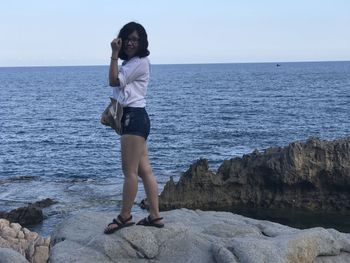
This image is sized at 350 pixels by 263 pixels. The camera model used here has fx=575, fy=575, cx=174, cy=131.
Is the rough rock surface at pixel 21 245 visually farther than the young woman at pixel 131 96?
Yes

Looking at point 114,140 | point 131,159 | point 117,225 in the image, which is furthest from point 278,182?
point 114,140

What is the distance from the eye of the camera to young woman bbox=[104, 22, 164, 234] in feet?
26.1

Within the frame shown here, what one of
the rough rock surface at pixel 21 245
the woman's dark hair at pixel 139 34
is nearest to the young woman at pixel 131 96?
the woman's dark hair at pixel 139 34

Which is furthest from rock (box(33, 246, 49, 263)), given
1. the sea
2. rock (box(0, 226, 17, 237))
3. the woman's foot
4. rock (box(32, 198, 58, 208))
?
rock (box(32, 198, 58, 208))

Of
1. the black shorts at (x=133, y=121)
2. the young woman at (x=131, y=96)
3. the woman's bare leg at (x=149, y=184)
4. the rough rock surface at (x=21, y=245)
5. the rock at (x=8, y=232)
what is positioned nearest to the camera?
the young woman at (x=131, y=96)

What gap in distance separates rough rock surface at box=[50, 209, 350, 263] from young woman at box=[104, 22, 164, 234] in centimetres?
36

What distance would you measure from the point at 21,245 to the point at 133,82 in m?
8.11

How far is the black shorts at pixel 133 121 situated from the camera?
26.5ft

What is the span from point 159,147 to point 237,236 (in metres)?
29.4

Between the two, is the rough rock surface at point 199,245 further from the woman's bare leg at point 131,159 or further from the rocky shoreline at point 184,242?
the woman's bare leg at point 131,159

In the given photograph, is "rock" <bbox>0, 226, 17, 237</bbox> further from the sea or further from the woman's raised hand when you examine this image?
the woman's raised hand

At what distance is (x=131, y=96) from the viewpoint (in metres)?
8.12

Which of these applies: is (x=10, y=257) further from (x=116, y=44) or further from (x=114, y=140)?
(x=114, y=140)

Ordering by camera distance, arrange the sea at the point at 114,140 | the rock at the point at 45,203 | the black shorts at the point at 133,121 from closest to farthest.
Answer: the black shorts at the point at 133,121 → the rock at the point at 45,203 → the sea at the point at 114,140
